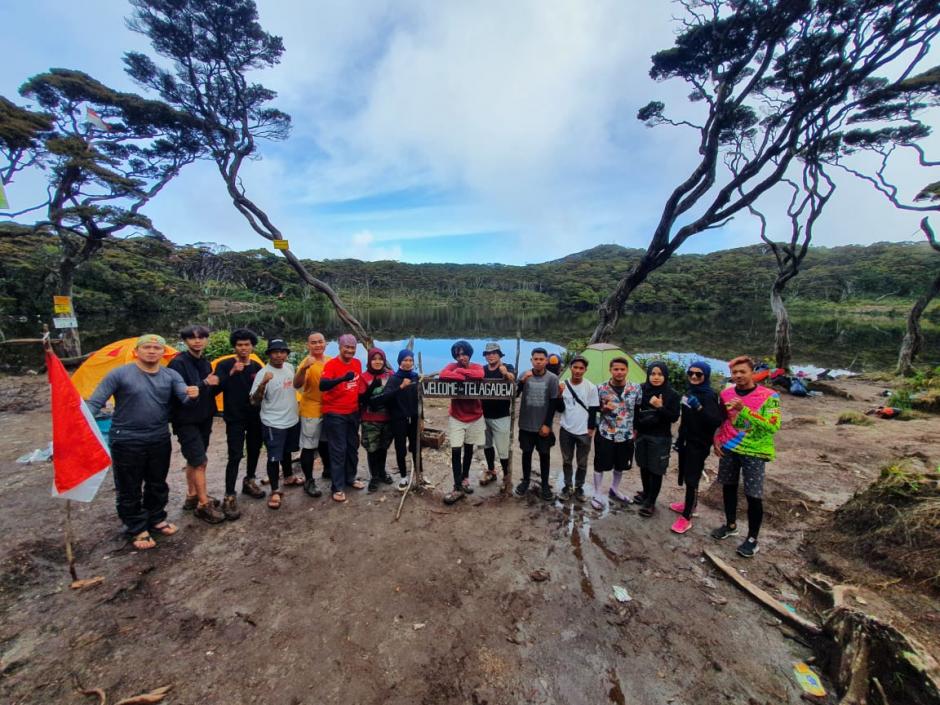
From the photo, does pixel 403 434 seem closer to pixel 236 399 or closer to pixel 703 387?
pixel 236 399

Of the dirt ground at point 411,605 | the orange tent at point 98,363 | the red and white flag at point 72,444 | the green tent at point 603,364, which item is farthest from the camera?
the green tent at point 603,364

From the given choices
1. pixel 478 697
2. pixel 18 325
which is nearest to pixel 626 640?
pixel 478 697

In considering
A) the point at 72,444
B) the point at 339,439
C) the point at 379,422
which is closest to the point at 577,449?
the point at 379,422

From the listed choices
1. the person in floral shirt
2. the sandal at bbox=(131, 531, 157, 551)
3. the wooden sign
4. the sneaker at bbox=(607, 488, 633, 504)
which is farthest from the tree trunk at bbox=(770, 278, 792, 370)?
the sandal at bbox=(131, 531, 157, 551)

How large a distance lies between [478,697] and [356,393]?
125 inches

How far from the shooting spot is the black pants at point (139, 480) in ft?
11.2

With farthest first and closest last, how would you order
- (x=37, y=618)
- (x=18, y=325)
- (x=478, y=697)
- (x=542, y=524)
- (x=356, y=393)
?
(x=18, y=325) → (x=356, y=393) → (x=542, y=524) → (x=37, y=618) → (x=478, y=697)

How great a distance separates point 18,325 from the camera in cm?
2722

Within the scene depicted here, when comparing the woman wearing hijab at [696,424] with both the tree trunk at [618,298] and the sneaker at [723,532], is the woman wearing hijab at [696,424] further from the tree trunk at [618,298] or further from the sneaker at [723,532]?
the tree trunk at [618,298]

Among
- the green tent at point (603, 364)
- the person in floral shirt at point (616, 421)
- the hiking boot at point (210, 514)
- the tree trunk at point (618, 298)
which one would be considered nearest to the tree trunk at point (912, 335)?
the tree trunk at point (618, 298)

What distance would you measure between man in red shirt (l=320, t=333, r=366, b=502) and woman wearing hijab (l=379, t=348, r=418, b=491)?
1.30 ft

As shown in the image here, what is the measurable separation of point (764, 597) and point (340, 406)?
14.3ft

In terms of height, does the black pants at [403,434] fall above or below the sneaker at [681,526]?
above

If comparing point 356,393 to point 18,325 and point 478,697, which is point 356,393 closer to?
point 478,697
